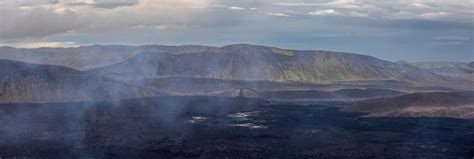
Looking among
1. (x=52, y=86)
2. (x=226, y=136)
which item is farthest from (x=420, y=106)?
(x=52, y=86)

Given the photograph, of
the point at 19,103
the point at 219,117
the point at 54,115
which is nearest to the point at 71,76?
the point at 19,103

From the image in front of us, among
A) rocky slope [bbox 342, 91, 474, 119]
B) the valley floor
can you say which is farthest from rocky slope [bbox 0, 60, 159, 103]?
rocky slope [bbox 342, 91, 474, 119]

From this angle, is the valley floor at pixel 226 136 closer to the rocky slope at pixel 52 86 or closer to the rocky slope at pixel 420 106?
the rocky slope at pixel 420 106

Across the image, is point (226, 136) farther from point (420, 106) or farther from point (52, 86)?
point (52, 86)

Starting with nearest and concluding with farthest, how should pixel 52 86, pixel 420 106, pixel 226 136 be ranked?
pixel 226 136 → pixel 420 106 → pixel 52 86

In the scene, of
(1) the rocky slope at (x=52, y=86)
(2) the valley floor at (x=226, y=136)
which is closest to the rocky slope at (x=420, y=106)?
(2) the valley floor at (x=226, y=136)

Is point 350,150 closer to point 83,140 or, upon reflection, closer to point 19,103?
point 83,140

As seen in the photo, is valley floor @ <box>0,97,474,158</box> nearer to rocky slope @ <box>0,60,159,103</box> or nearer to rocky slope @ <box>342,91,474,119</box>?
rocky slope @ <box>342,91,474,119</box>
